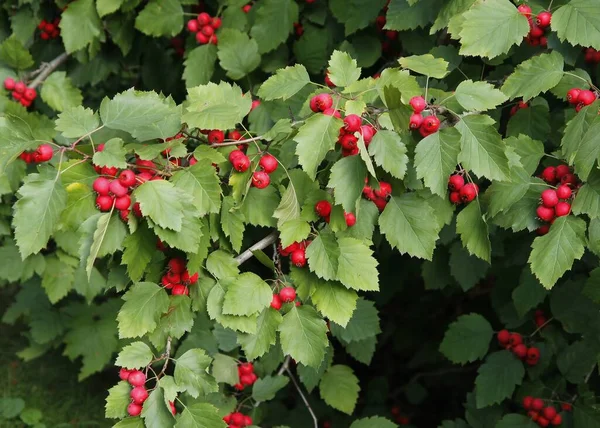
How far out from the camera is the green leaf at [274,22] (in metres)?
3.11

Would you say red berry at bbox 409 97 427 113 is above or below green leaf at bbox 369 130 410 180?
above

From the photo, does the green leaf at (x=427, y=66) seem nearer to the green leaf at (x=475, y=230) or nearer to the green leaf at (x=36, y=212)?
the green leaf at (x=475, y=230)

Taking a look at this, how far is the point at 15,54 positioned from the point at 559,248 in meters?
2.66

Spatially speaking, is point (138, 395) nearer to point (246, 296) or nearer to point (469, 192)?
point (246, 296)

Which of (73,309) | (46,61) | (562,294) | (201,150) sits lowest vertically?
(73,309)

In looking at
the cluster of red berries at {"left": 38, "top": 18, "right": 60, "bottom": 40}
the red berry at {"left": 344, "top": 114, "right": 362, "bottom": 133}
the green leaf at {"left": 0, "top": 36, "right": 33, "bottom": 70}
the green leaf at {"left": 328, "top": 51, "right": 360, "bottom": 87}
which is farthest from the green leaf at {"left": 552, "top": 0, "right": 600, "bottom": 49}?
the cluster of red berries at {"left": 38, "top": 18, "right": 60, "bottom": 40}

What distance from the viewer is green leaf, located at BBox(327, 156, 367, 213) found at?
5.96ft

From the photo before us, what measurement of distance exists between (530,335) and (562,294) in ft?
0.84

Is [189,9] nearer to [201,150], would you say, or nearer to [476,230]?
[201,150]

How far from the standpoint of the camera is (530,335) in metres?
3.14

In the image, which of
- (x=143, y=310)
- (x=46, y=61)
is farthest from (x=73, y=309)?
(x=143, y=310)

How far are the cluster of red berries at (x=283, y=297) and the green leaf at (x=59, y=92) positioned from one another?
184 cm

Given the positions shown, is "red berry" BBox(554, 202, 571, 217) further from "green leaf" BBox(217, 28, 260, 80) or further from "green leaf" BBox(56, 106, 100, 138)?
"green leaf" BBox(217, 28, 260, 80)

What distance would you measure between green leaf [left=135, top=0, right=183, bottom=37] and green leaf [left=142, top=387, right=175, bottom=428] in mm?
1937
